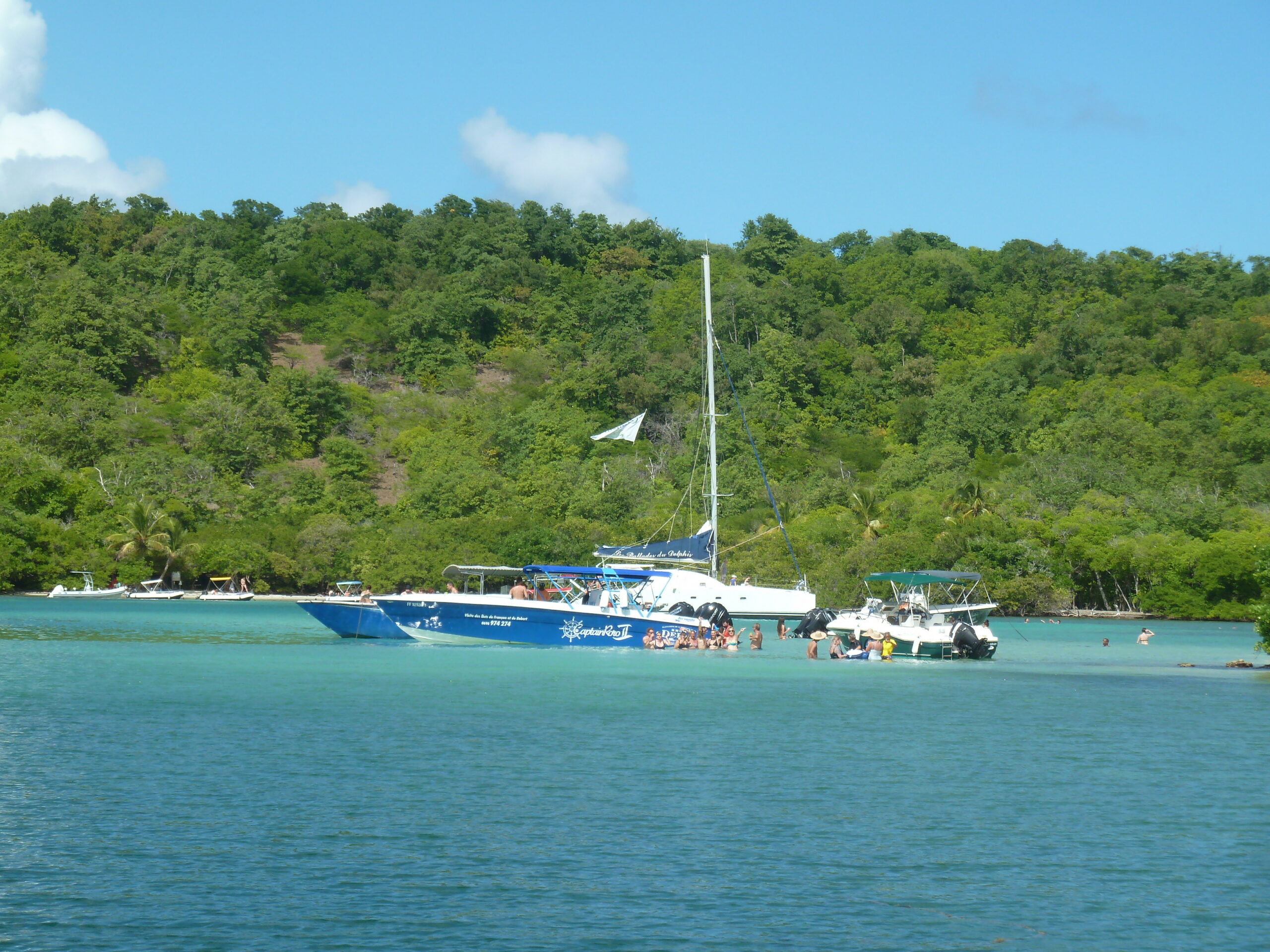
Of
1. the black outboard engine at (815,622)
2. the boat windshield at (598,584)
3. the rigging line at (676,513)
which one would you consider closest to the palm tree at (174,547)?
the rigging line at (676,513)

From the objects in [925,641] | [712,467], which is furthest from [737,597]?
[925,641]

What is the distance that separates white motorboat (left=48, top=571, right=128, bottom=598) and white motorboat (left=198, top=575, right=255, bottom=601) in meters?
4.66

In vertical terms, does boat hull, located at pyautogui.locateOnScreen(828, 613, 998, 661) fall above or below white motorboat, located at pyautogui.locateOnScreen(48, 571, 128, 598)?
below

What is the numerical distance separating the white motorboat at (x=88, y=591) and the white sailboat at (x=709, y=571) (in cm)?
4401

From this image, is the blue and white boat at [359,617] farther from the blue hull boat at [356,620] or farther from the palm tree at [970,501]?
the palm tree at [970,501]

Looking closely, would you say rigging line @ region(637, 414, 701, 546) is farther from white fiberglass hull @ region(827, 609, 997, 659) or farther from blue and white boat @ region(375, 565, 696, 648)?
white fiberglass hull @ region(827, 609, 997, 659)

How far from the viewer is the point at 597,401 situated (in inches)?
4171

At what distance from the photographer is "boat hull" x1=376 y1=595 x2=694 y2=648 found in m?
38.6

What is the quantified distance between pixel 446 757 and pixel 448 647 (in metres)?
21.2

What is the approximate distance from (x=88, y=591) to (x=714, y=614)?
50045mm

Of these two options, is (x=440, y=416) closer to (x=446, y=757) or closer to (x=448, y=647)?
(x=448, y=647)

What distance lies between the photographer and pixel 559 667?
33406 mm

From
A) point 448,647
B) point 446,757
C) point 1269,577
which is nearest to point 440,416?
point 448,647

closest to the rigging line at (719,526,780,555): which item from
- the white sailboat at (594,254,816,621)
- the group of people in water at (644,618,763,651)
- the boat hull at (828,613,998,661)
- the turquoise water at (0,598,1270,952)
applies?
the white sailboat at (594,254,816,621)
